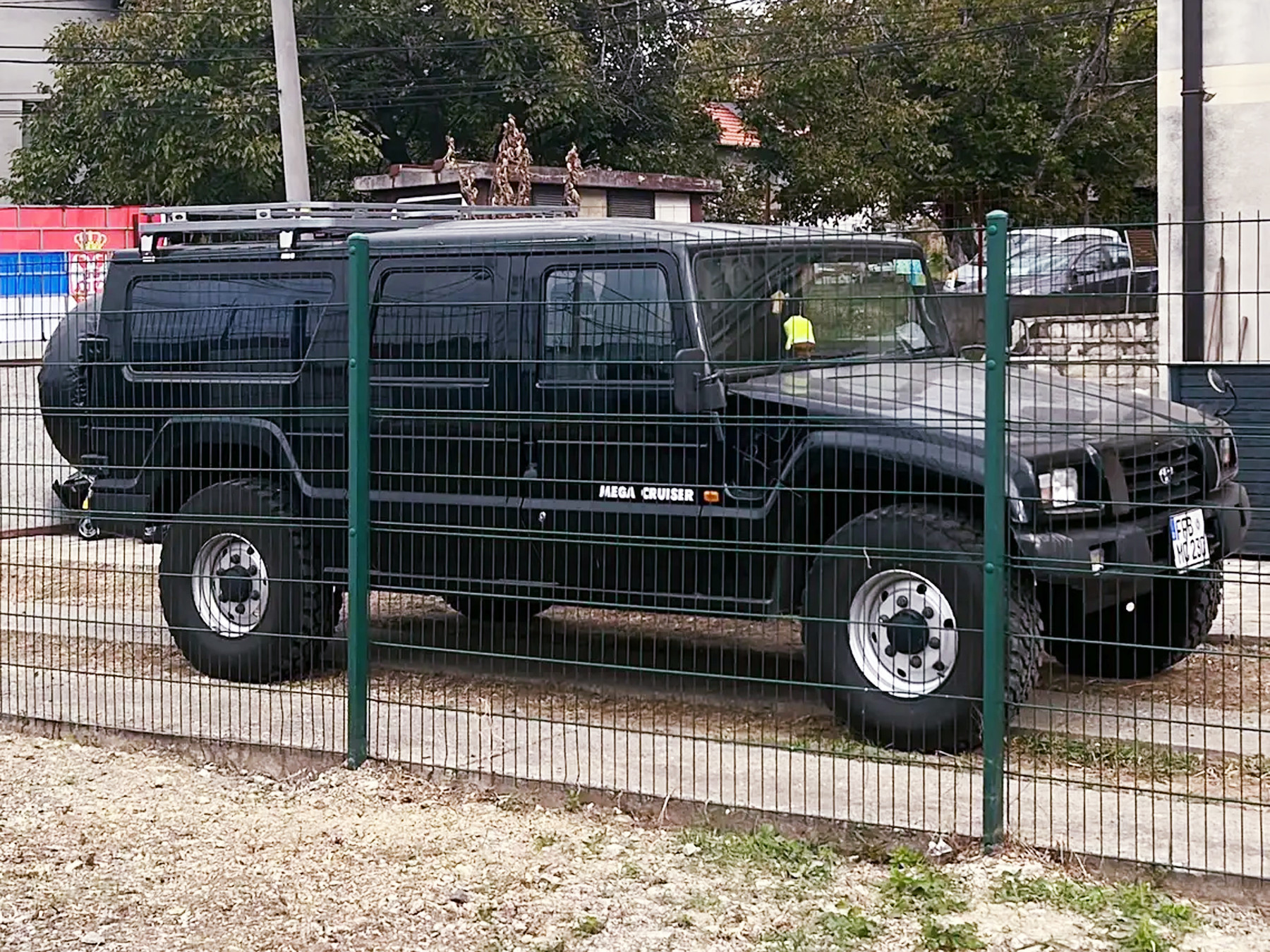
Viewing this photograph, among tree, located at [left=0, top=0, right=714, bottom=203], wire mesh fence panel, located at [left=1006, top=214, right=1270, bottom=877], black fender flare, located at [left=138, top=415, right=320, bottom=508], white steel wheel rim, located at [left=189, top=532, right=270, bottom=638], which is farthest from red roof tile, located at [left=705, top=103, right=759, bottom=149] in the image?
wire mesh fence panel, located at [left=1006, top=214, right=1270, bottom=877]

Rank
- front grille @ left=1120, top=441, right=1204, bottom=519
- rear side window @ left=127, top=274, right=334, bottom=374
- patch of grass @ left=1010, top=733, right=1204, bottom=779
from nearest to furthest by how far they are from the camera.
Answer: patch of grass @ left=1010, top=733, right=1204, bottom=779, front grille @ left=1120, top=441, right=1204, bottom=519, rear side window @ left=127, top=274, right=334, bottom=374

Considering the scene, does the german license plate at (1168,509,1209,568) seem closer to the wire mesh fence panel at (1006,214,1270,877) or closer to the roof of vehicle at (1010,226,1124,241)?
the wire mesh fence panel at (1006,214,1270,877)

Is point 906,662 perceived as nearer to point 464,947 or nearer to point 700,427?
point 700,427

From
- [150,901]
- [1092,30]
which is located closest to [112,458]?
[150,901]

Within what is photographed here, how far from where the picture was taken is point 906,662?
652cm

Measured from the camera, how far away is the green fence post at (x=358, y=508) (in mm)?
6938

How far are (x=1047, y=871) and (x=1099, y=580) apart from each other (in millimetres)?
1269

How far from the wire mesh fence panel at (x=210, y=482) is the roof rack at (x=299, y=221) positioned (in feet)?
0.40

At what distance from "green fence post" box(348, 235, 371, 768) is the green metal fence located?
0.5 inches

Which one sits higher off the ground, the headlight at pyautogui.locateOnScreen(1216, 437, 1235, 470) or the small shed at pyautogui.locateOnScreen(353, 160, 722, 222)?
the small shed at pyautogui.locateOnScreen(353, 160, 722, 222)

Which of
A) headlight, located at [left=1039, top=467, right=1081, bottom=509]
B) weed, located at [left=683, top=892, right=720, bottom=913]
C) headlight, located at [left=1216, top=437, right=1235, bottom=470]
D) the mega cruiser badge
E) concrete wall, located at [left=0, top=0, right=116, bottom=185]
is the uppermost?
concrete wall, located at [left=0, top=0, right=116, bottom=185]

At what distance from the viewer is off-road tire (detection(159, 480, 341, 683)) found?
26.3 ft

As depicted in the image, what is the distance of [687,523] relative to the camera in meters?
6.95

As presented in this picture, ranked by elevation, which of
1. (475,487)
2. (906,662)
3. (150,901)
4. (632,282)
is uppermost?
(632,282)
